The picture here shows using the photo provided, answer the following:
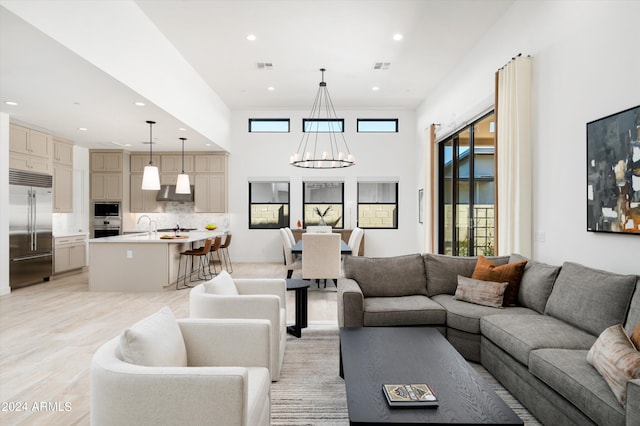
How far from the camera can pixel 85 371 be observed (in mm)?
3051

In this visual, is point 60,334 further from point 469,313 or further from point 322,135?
point 322,135

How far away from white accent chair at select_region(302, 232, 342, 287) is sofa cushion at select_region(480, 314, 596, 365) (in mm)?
2997

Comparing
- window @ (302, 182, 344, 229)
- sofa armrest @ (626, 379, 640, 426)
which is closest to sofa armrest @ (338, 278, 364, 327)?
sofa armrest @ (626, 379, 640, 426)

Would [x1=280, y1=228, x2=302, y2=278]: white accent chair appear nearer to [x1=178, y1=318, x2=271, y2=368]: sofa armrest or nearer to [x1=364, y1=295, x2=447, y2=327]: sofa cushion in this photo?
[x1=364, y1=295, x2=447, y2=327]: sofa cushion

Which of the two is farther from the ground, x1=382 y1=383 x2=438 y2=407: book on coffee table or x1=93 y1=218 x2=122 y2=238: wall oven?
x1=93 y1=218 x2=122 y2=238: wall oven

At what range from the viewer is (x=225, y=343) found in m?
2.11

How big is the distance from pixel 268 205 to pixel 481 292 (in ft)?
22.4

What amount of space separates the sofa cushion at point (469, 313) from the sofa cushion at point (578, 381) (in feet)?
2.65

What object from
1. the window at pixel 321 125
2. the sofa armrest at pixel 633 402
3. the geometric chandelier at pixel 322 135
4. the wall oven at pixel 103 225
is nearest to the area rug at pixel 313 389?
the sofa armrest at pixel 633 402

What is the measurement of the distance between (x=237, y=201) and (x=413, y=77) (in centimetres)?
504

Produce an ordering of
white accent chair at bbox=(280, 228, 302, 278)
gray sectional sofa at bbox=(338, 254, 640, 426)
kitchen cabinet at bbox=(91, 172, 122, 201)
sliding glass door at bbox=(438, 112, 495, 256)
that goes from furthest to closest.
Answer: kitchen cabinet at bbox=(91, 172, 122, 201) < white accent chair at bbox=(280, 228, 302, 278) < sliding glass door at bbox=(438, 112, 495, 256) < gray sectional sofa at bbox=(338, 254, 640, 426)

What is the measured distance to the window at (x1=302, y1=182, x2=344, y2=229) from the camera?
31.5ft

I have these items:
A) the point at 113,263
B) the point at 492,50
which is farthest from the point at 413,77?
the point at 113,263

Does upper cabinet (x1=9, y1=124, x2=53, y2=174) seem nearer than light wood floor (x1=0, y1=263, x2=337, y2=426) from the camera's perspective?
No
